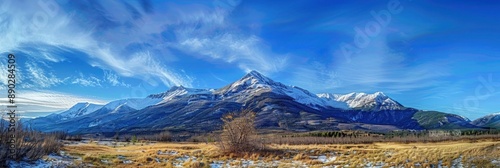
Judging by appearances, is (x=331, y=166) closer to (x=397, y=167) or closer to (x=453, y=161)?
(x=397, y=167)

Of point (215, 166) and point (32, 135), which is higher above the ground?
point (32, 135)

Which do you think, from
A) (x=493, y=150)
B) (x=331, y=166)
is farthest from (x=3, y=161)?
(x=493, y=150)

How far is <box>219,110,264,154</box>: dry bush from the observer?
60.0 meters

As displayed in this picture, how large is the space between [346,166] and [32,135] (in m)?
30.5

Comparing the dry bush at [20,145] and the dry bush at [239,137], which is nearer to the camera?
the dry bush at [20,145]

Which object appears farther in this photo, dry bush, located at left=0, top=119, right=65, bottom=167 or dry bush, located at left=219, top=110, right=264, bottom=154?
dry bush, located at left=219, top=110, right=264, bottom=154

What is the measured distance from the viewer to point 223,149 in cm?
5953

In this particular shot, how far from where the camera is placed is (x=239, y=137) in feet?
199

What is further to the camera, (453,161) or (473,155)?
(473,155)

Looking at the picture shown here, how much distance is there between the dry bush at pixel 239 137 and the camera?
197 feet

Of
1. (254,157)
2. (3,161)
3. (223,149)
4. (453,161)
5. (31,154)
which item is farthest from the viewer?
(223,149)

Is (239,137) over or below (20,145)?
below

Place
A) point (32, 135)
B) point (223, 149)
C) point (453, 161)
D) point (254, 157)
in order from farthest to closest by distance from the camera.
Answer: point (223, 149) → point (254, 157) → point (453, 161) → point (32, 135)

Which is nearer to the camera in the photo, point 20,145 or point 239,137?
point 20,145
